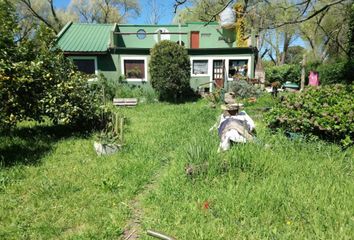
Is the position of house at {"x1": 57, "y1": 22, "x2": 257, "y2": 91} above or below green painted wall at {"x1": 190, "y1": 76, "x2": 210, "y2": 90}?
above

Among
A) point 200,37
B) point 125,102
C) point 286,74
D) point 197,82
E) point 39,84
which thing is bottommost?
point 125,102

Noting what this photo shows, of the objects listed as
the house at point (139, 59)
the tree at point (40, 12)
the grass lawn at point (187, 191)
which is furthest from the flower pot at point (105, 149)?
the tree at point (40, 12)

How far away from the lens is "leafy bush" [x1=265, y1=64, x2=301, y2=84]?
26039 mm

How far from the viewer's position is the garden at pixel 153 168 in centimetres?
329

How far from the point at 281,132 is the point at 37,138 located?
19.6ft

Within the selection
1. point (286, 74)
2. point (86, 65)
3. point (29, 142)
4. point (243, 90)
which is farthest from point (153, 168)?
point (286, 74)

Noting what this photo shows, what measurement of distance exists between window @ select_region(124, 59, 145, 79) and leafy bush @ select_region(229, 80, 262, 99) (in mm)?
5953

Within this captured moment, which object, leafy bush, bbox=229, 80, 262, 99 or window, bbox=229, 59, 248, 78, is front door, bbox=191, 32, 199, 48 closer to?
window, bbox=229, 59, 248, 78

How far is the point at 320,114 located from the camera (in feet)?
18.6

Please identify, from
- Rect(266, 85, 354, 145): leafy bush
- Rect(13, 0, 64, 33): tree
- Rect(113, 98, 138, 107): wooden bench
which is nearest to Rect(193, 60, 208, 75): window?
Rect(113, 98, 138, 107): wooden bench

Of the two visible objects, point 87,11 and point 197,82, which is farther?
point 87,11

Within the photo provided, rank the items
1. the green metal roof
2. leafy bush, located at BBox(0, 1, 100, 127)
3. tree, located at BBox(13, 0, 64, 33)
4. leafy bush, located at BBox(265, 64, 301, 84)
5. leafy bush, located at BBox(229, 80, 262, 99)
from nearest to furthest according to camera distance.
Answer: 1. leafy bush, located at BBox(0, 1, 100, 127)
2. leafy bush, located at BBox(229, 80, 262, 99)
3. the green metal roof
4. leafy bush, located at BBox(265, 64, 301, 84)
5. tree, located at BBox(13, 0, 64, 33)

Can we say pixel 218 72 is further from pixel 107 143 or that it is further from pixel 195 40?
pixel 107 143

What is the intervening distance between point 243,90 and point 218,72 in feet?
14.4
